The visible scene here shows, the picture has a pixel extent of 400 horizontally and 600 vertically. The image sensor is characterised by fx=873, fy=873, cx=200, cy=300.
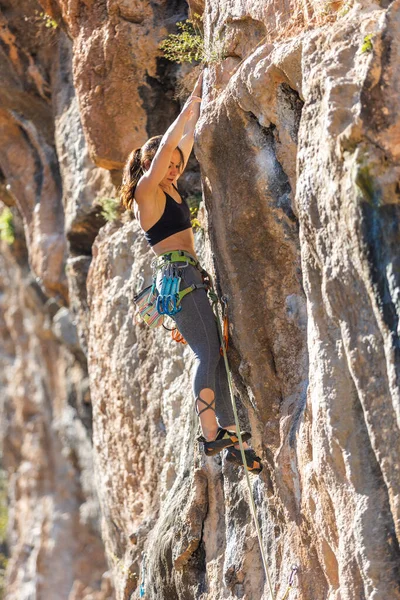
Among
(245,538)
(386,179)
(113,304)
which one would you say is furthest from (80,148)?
(386,179)

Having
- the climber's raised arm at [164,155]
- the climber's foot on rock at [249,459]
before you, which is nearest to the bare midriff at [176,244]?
the climber's raised arm at [164,155]

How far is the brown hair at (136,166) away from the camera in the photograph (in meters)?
5.58

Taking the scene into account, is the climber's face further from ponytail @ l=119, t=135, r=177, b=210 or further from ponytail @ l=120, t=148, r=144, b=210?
ponytail @ l=120, t=148, r=144, b=210

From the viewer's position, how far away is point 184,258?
5.60 m

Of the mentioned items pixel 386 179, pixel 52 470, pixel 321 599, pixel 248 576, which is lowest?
pixel 321 599

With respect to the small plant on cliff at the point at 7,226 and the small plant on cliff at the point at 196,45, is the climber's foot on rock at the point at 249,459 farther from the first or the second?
the small plant on cliff at the point at 7,226

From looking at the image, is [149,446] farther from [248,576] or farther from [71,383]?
[71,383]

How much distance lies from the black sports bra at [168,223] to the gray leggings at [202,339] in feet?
0.78

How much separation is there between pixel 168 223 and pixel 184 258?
26cm

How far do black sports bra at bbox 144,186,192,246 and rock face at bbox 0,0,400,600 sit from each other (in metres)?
0.20

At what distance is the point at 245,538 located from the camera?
5719mm

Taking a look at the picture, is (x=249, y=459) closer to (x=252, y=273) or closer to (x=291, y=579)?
(x=291, y=579)

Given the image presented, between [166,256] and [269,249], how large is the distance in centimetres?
73

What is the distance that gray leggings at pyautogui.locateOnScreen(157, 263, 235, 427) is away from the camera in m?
5.40
